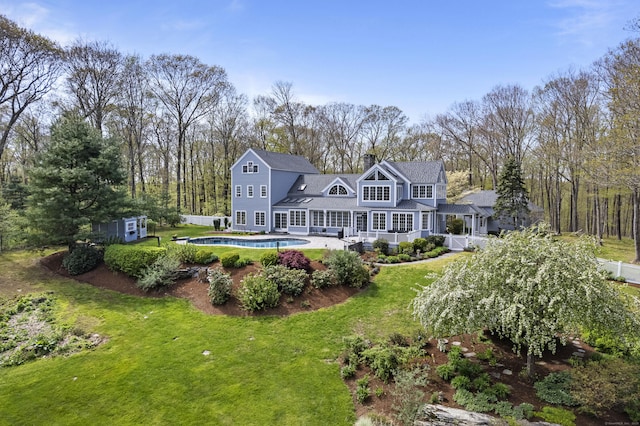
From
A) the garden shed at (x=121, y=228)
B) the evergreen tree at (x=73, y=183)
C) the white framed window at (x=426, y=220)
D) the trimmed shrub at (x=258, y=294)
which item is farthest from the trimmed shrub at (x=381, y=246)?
the garden shed at (x=121, y=228)

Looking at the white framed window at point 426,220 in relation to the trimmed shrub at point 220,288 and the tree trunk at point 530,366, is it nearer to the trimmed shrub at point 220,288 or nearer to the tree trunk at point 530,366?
the trimmed shrub at point 220,288

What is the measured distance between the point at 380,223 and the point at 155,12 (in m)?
19.2

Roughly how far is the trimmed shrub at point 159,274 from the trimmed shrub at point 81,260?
4.04 meters

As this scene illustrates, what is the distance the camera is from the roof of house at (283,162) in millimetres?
31053

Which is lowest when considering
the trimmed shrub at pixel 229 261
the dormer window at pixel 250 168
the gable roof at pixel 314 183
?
the trimmed shrub at pixel 229 261

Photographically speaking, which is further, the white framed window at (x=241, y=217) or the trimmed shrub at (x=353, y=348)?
the white framed window at (x=241, y=217)

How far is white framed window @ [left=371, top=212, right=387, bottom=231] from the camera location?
26.5m

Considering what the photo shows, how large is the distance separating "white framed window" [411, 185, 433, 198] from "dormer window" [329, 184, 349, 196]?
18.0 ft

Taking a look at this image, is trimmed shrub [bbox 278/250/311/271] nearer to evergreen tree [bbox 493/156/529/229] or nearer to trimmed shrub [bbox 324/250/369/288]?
trimmed shrub [bbox 324/250/369/288]

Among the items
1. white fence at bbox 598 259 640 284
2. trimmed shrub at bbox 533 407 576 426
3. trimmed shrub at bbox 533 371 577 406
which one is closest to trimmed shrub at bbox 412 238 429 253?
white fence at bbox 598 259 640 284

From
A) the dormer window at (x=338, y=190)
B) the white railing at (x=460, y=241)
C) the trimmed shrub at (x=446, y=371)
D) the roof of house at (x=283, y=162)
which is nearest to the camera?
the trimmed shrub at (x=446, y=371)

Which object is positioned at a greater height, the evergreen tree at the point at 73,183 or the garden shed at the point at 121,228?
the evergreen tree at the point at 73,183

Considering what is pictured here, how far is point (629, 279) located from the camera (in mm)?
15609

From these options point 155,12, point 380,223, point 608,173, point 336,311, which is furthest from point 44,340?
point 608,173
